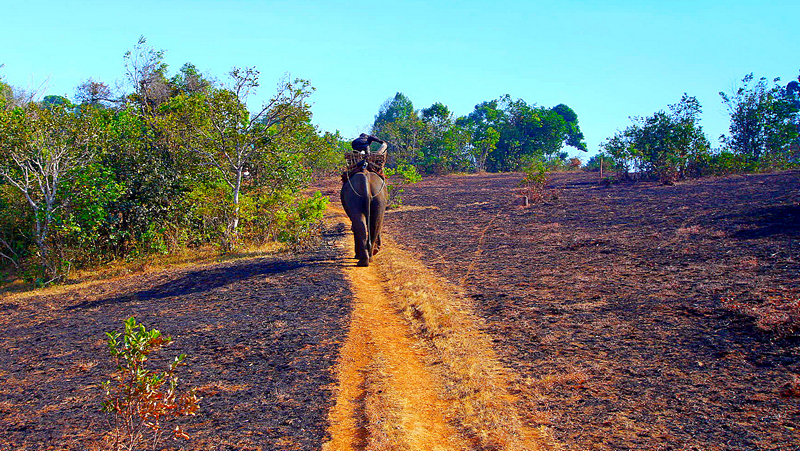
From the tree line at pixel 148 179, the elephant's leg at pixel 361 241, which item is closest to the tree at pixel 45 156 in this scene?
the tree line at pixel 148 179

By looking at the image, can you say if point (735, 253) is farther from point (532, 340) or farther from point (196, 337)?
point (196, 337)

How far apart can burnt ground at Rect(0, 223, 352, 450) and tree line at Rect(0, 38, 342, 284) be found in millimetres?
1938

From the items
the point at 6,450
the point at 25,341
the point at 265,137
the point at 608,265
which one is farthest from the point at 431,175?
the point at 6,450

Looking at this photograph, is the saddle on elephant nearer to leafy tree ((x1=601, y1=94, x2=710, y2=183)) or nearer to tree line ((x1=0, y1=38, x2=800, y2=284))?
tree line ((x1=0, y1=38, x2=800, y2=284))

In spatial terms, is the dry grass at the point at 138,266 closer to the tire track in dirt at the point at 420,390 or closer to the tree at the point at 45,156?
the tree at the point at 45,156

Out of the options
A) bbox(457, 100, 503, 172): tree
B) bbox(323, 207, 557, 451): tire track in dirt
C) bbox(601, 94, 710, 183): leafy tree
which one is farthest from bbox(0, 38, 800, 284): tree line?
bbox(457, 100, 503, 172): tree

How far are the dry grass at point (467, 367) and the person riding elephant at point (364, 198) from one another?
110cm

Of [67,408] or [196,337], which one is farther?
[196,337]

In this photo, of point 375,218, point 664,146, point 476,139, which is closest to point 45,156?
point 375,218

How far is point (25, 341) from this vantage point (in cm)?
892

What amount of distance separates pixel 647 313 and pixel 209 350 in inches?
219

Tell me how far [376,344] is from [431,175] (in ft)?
125

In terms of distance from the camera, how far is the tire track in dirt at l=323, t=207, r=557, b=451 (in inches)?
202

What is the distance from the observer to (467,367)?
6715 mm
